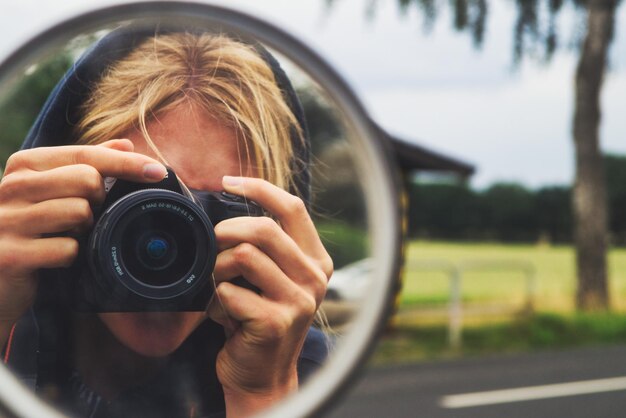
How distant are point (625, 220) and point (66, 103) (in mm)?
51751

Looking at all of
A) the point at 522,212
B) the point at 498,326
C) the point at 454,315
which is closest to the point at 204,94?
the point at 454,315

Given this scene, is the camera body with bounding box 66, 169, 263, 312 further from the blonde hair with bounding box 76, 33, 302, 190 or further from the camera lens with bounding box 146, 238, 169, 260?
the blonde hair with bounding box 76, 33, 302, 190

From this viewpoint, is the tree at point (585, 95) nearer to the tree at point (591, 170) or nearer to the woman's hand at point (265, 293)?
the tree at point (591, 170)

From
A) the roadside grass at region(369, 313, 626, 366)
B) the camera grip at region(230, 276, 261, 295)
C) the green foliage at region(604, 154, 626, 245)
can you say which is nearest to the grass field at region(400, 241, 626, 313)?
the roadside grass at region(369, 313, 626, 366)

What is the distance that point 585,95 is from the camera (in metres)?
13.0

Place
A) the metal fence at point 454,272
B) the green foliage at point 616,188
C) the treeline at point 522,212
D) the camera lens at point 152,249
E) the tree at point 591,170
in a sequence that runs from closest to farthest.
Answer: the camera lens at point 152,249 < the metal fence at point 454,272 < the tree at point 591,170 < the treeline at point 522,212 < the green foliage at point 616,188

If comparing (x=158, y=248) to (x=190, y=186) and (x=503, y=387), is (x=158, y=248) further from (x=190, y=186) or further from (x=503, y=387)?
(x=503, y=387)

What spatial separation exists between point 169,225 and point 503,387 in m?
8.23

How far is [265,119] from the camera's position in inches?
51.8

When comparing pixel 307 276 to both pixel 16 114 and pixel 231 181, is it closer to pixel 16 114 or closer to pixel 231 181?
pixel 231 181

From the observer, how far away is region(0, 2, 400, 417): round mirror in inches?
45.3

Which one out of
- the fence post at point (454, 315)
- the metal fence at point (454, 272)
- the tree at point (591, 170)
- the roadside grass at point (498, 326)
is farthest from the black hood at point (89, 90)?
the tree at point (591, 170)

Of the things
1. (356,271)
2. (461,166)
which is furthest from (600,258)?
(356,271)

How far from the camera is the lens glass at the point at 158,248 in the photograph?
1.15m
